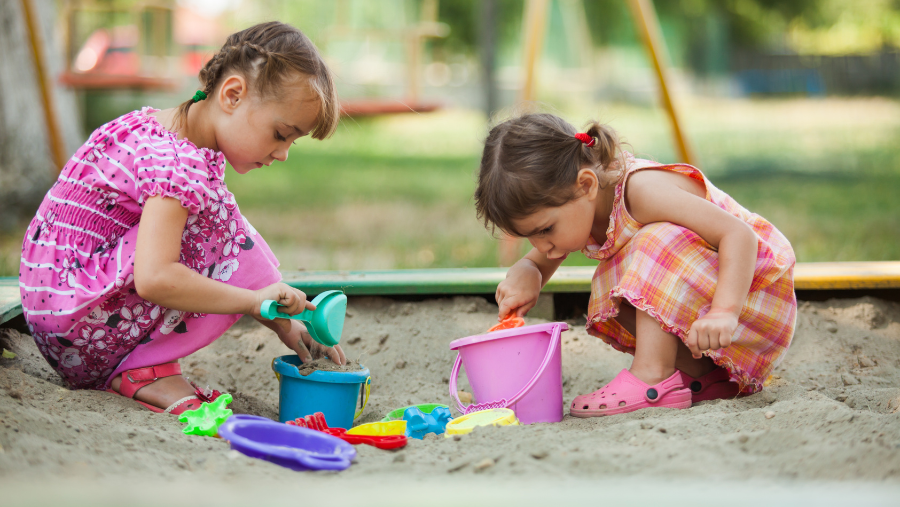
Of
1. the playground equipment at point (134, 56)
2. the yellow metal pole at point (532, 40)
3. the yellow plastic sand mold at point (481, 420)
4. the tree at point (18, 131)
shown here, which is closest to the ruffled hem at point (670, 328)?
the yellow plastic sand mold at point (481, 420)

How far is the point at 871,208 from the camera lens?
462cm

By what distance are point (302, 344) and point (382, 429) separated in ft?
1.28

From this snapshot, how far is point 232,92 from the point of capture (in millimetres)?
1594

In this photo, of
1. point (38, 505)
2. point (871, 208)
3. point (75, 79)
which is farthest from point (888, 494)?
point (75, 79)

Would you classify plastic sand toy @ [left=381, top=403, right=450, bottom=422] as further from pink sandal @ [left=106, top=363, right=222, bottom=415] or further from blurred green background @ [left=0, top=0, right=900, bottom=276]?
blurred green background @ [left=0, top=0, right=900, bottom=276]

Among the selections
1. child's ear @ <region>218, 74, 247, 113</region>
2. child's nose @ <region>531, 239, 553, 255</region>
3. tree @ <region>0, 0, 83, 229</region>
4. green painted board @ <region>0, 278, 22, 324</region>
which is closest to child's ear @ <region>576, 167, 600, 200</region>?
child's nose @ <region>531, 239, 553, 255</region>

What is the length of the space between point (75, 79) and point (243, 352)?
3.66m

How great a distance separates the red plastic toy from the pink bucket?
11.1 inches

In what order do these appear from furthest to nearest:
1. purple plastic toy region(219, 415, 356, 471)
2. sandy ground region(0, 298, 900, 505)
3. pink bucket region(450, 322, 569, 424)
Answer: pink bucket region(450, 322, 569, 424) < purple plastic toy region(219, 415, 356, 471) < sandy ground region(0, 298, 900, 505)

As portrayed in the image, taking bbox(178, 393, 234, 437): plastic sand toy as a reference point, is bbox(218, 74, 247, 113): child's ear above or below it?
above

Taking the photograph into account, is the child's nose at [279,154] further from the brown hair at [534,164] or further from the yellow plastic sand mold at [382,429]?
the yellow plastic sand mold at [382,429]

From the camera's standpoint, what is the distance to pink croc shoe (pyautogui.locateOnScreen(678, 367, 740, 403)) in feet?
5.60

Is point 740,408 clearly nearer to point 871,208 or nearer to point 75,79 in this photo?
point 871,208

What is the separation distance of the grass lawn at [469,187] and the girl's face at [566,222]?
0.24 metres
